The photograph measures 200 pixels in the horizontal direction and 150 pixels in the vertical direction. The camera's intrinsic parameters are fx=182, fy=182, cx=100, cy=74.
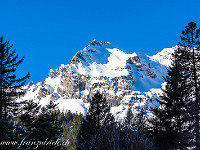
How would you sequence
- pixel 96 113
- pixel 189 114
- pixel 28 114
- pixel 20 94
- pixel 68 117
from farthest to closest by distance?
pixel 68 117 → pixel 96 113 → pixel 28 114 → pixel 20 94 → pixel 189 114

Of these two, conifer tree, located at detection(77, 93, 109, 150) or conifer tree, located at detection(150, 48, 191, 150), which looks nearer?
conifer tree, located at detection(150, 48, 191, 150)

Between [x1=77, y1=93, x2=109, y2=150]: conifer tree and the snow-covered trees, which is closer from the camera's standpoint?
the snow-covered trees

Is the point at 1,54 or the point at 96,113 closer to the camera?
the point at 1,54

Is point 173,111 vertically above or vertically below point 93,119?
above

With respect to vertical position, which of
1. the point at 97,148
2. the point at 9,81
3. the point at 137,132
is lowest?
the point at 97,148

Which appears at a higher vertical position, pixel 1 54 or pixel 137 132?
pixel 1 54

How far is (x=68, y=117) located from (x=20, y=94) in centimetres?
13165

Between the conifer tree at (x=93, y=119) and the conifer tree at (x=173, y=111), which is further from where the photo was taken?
the conifer tree at (x=93, y=119)

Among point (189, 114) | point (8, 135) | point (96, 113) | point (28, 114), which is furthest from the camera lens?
point (96, 113)

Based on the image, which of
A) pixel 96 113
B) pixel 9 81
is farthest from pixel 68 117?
pixel 9 81

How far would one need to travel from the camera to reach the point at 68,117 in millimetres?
143500

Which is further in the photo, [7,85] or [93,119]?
[93,119]

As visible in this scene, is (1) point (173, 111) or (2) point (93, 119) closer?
(1) point (173, 111)

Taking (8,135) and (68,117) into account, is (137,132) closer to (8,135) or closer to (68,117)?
(8,135)
